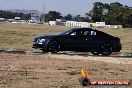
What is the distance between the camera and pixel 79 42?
23.8m

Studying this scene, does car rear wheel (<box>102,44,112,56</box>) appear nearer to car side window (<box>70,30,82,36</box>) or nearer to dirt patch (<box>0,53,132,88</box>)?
car side window (<box>70,30,82,36</box>)

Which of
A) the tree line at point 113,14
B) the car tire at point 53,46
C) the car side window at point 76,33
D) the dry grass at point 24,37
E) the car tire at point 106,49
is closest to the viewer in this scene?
the car tire at point 53,46

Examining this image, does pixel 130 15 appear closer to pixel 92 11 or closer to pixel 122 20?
pixel 122 20

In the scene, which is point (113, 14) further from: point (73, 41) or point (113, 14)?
point (73, 41)

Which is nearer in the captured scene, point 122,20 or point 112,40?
point 112,40

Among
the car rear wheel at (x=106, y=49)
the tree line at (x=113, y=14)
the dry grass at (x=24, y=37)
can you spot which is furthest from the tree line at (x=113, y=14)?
the car rear wheel at (x=106, y=49)

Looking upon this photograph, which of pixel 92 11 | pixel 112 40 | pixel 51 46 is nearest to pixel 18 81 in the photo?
pixel 51 46

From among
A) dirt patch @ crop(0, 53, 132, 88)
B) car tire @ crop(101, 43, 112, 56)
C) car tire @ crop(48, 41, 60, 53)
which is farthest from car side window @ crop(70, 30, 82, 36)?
dirt patch @ crop(0, 53, 132, 88)

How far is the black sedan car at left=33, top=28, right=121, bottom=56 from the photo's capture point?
23125 millimetres

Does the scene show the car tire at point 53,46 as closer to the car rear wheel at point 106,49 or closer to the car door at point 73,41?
the car door at point 73,41

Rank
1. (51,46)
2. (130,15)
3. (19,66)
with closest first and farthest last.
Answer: (19,66)
(51,46)
(130,15)

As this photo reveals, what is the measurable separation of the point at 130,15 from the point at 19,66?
13949 centimetres

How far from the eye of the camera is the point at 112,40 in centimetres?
→ 2442

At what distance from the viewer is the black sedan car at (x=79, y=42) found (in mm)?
23125
